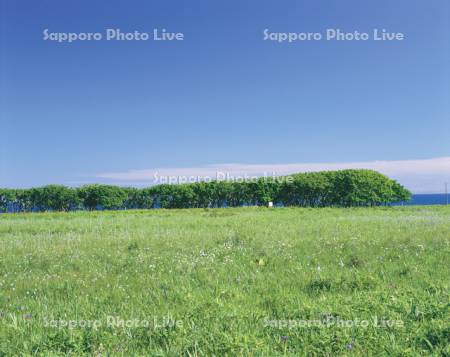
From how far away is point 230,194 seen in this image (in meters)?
54.8

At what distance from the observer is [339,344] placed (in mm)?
4719

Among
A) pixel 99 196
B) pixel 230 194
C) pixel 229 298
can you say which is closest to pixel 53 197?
pixel 99 196

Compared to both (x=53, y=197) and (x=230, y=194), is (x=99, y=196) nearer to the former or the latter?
(x=53, y=197)

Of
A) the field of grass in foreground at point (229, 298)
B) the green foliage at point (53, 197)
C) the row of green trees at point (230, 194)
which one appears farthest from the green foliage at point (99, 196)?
the field of grass in foreground at point (229, 298)

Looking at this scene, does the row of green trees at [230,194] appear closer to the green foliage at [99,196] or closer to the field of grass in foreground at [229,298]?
the green foliage at [99,196]

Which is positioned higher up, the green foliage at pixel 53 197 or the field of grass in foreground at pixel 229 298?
the green foliage at pixel 53 197

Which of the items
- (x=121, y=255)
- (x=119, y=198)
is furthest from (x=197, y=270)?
(x=119, y=198)

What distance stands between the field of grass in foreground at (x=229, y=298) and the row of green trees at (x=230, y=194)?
38.7 meters

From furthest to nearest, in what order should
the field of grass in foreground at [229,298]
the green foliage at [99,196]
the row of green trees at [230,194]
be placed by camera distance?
the green foliage at [99,196], the row of green trees at [230,194], the field of grass in foreground at [229,298]

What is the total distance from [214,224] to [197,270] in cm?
974

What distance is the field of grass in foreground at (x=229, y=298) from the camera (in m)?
4.80

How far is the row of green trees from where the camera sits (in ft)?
159

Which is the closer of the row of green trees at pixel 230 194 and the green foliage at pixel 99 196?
the row of green trees at pixel 230 194

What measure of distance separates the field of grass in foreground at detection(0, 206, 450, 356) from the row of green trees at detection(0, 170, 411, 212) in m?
38.7
